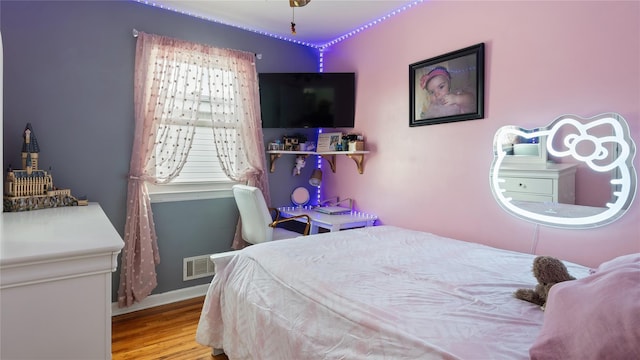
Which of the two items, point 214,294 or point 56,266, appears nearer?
point 56,266

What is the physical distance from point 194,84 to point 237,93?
386mm

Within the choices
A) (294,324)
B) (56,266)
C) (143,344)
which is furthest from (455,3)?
(143,344)

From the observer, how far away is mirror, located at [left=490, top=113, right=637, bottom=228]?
171 cm

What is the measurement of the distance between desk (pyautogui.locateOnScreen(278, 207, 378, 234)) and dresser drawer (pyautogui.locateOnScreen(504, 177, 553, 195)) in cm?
127

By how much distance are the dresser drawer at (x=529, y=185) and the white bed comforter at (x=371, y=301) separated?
41 cm

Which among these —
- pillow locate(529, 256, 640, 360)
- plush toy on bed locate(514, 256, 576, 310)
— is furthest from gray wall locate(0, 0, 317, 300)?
pillow locate(529, 256, 640, 360)

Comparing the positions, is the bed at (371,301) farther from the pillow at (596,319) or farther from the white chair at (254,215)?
the white chair at (254,215)

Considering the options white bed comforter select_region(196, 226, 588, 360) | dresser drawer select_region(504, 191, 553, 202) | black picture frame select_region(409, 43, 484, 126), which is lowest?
white bed comforter select_region(196, 226, 588, 360)

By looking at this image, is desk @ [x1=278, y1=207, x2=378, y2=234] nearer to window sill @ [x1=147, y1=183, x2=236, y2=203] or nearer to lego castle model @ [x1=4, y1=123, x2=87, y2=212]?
window sill @ [x1=147, y1=183, x2=236, y2=203]

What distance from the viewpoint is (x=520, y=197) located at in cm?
210

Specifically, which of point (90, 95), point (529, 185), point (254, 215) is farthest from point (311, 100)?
point (529, 185)

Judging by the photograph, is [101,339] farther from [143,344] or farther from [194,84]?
[194,84]

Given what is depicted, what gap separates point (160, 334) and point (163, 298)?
550 mm

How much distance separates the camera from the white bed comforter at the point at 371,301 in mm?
1075
